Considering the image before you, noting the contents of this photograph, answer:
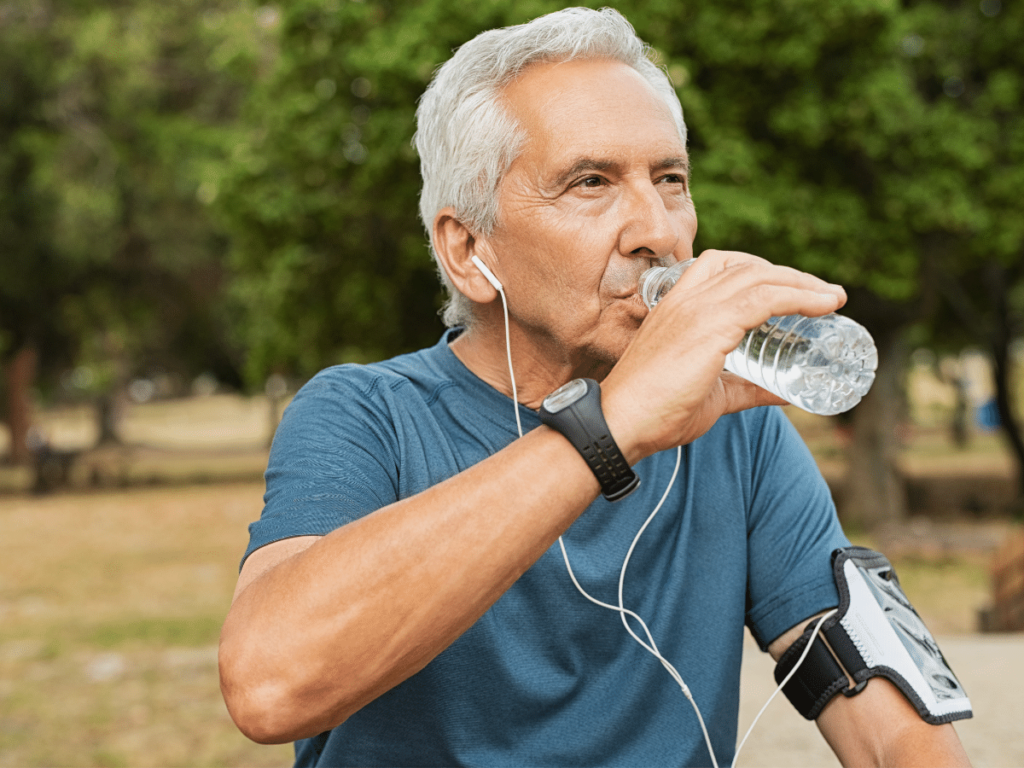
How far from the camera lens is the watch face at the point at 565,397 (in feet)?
4.61

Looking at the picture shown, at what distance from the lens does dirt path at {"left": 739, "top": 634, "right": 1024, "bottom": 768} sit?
3244mm

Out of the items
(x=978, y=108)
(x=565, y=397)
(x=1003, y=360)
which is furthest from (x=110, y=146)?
(x=565, y=397)

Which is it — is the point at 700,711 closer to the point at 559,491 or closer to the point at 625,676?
the point at 625,676

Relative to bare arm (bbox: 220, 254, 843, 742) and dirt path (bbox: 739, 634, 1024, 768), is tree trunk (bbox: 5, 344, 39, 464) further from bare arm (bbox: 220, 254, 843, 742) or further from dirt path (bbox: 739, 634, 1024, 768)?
bare arm (bbox: 220, 254, 843, 742)

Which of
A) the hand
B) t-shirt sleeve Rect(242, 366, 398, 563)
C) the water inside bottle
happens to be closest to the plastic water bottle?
the water inside bottle

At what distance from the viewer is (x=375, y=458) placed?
1.75 metres

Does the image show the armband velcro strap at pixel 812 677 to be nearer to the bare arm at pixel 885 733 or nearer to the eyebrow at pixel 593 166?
the bare arm at pixel 885 733

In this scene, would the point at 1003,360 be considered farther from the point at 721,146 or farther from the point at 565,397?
the point at 565,397

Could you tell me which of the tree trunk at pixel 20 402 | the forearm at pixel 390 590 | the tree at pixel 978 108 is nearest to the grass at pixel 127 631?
the tree at pixel 978 108

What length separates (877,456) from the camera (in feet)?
47.6

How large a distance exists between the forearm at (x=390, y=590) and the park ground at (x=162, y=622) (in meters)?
2.29

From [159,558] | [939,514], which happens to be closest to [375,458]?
[159,558]

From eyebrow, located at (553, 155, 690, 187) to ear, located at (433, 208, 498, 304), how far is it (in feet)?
0.74

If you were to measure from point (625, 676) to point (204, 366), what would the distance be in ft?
109
